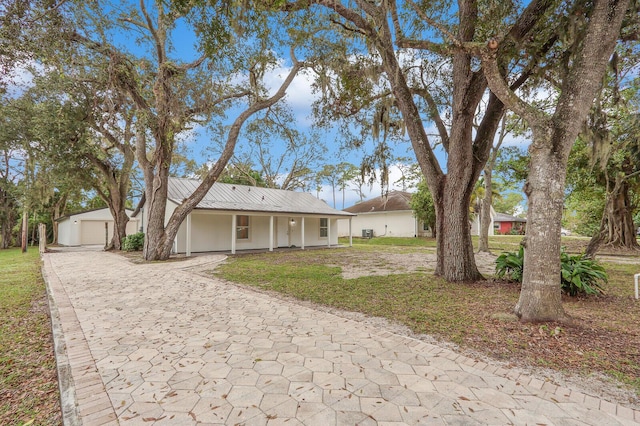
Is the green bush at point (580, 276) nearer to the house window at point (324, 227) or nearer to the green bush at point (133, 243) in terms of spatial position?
the house window at point (324, 227)

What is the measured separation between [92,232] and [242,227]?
49.5ft

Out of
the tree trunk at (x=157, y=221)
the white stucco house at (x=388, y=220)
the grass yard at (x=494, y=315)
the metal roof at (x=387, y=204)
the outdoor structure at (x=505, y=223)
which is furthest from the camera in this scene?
the outdoor structure at (x=505, y=223)

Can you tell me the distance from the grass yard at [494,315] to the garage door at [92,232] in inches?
830

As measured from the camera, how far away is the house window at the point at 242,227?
54.1ft

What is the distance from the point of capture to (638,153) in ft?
31.7

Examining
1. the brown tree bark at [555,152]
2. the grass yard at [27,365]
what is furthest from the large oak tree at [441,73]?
the grass yard at [27,365]

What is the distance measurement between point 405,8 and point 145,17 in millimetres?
8870

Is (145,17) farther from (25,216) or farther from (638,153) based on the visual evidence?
(638,153)

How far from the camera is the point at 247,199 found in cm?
1723

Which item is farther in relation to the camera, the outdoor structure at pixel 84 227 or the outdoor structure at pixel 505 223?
the outdoor structure at pixel 505 223

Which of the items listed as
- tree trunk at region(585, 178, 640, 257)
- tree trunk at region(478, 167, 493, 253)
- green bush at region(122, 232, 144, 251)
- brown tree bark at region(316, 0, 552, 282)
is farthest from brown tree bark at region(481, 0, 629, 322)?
green bush at region(122, 232, 144, 251)

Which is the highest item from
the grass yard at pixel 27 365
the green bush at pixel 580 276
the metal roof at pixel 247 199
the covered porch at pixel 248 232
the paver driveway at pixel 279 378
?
the metal roof at pixel 247 199

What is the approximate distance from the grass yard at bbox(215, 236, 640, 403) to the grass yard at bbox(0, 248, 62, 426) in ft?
11.9

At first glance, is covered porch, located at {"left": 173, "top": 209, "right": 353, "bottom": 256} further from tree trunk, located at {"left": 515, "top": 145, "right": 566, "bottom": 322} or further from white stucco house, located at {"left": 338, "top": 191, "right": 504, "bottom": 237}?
tree trunk, located at {"left": 515, "top": 145, "right": 566, "bottom": 322}
